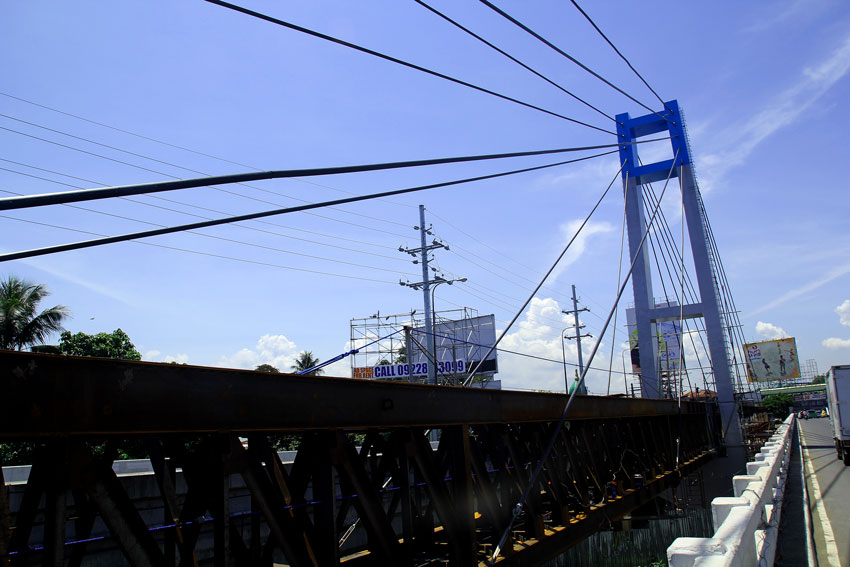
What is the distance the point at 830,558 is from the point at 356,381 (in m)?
7.65

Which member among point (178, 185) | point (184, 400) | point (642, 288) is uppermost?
point (642, 288)

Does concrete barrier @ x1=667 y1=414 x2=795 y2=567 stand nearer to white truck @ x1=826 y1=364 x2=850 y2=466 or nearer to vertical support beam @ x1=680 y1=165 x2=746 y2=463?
vertical support beam @ x1=680 y1=165 x2=746 y2=463

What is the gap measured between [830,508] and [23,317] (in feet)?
127

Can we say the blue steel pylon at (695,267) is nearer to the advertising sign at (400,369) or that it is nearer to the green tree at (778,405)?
the advertising sign at (400,369)

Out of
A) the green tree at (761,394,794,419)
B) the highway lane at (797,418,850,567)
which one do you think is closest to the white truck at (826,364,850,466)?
the highway lane at (797,418,850,567)

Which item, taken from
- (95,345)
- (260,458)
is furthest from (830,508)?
(95,345)

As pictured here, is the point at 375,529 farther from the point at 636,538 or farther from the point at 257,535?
the point at 636,538

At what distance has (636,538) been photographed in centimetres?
1111

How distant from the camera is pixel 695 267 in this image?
24.7 metres

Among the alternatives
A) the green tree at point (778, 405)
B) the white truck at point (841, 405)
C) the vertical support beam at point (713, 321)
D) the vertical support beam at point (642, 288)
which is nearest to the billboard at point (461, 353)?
the vertical support beam at point (642, 288)

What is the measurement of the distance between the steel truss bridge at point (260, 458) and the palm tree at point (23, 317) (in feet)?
98.1

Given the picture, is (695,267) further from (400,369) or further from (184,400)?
(400,369)

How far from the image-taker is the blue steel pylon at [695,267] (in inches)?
961

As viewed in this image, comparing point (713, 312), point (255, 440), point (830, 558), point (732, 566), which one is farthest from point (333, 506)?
point (713, 312)
